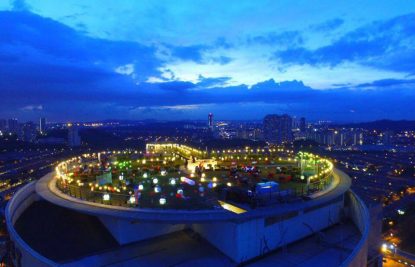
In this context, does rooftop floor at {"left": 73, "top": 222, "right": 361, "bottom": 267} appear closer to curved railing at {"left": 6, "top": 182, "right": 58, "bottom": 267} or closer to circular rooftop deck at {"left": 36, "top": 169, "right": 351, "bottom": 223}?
curved railing at {"left": 6, "top": 182, "right": 58, "bottom": 267}

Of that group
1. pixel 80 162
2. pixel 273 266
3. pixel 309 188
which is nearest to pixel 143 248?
pixel 273 266

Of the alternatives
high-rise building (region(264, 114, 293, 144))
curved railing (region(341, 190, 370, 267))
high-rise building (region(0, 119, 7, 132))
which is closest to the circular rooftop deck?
curved railing (region(341, 190, 370, 267))

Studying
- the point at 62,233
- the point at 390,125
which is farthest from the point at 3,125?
the point at 390,125

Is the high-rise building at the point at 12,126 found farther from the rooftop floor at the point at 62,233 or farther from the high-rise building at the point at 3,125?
the rooftop floor at the point at 62,233

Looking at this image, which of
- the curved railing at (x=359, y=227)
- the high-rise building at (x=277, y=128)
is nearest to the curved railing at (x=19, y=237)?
the curved railing at (x=359, y=227)

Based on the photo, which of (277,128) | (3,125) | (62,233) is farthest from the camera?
(3,125)

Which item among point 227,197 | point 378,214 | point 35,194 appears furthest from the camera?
point 378,214

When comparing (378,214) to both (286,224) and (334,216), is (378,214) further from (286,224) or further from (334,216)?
(286,224)

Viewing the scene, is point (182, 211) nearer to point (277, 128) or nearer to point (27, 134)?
point (277, 128)
